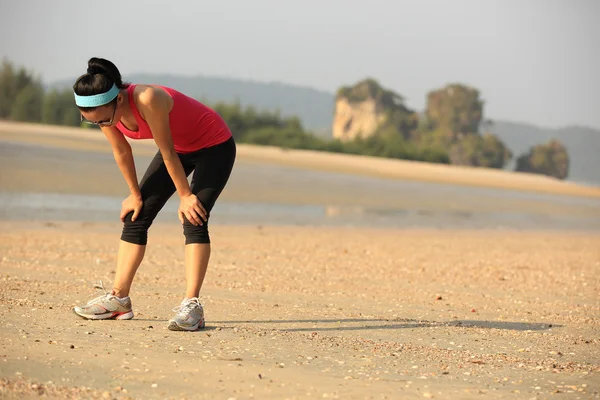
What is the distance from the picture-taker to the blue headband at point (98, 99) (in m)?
4.86

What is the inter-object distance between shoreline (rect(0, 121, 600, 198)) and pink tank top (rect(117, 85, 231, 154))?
20932 mm

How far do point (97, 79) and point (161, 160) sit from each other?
2.41 feet

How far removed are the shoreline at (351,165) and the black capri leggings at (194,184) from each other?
815 inches

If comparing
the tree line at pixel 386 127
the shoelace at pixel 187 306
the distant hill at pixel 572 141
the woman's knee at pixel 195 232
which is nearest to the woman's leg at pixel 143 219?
the woman's knee at pixel 195 232

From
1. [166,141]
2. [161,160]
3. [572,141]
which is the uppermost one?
[572,141]

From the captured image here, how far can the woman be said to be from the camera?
4914 mm

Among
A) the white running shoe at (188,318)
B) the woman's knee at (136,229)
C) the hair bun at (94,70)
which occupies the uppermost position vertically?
the hair bun at (94,70)

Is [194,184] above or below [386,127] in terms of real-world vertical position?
below

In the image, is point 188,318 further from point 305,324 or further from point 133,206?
point 305,324

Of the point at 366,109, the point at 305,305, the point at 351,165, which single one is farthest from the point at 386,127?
the point at 305,305

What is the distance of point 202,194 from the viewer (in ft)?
17.2

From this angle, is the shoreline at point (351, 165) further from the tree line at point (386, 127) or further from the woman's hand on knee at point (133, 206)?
the woman's hand on knee at point (133, 206)

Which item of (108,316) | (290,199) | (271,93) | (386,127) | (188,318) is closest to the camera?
(188,318)

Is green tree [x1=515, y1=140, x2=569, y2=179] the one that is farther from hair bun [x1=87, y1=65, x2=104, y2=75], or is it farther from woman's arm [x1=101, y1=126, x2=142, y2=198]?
hair bun [x1=87, y1=65, x2=104, y2=75]
